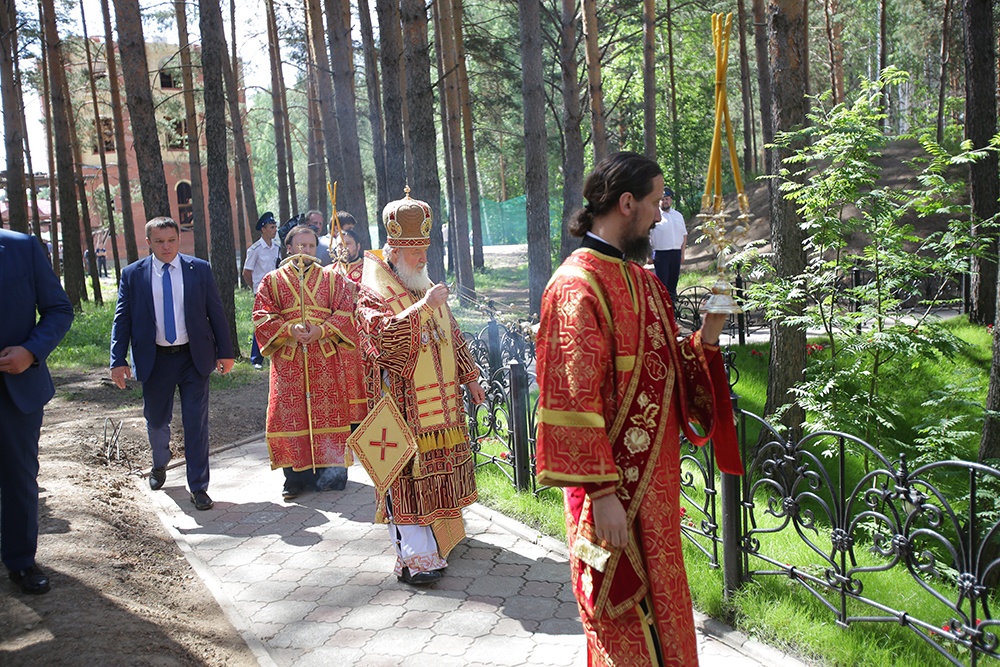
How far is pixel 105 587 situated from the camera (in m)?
4.77

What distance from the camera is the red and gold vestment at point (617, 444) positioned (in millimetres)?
2729

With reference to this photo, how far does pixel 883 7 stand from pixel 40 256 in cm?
2663

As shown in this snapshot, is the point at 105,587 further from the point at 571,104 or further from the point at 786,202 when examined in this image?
the point at 571,104

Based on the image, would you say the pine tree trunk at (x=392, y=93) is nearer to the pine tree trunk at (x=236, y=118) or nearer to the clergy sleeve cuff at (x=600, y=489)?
the pine tree trunk at (x=236, y=118)

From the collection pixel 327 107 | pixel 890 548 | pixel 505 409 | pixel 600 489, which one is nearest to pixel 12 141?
pixel 327 107

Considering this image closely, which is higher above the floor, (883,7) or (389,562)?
(883,7)

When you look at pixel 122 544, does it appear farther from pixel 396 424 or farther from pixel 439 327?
pixel 439 327

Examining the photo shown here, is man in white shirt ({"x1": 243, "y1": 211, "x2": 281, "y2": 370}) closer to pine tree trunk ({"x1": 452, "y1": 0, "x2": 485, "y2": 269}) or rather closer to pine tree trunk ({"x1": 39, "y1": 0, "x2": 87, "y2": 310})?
pine tree trunk ({"x1": 452, "y1": 0, "x2": 485, "y2": 269})

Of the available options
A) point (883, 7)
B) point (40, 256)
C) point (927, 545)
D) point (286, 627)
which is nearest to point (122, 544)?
point (286, 627)

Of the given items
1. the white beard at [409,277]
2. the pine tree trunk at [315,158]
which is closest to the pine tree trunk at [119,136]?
the pine tree trunk at [315,158]

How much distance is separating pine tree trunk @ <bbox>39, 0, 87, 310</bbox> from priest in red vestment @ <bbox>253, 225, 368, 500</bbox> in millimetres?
14764

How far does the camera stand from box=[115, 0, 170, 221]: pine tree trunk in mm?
10883

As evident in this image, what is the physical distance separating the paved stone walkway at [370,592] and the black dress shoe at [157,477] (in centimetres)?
20

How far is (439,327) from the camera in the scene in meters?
5.17
